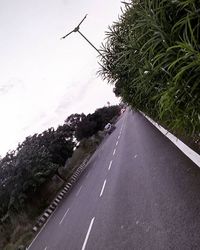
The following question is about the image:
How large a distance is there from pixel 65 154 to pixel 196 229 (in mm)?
30749

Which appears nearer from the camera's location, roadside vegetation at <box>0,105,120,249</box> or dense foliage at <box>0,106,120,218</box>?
roadside vegetation at <box>0,105,120,249</box>

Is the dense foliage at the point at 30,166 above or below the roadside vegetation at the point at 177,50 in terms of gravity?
above

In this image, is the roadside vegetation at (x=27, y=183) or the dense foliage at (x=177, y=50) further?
the roadside vegetation at (x=27, y=183)

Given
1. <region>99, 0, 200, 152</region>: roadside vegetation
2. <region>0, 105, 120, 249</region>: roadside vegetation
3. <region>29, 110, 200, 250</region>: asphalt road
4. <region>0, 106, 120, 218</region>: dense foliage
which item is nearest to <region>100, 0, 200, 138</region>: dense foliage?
<region>99, 0, 200, 152</region>: roadside vegetation

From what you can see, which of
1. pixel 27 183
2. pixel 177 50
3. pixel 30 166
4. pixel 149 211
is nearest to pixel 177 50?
pixel 177 50

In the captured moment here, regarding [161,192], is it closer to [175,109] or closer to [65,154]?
[175,109]

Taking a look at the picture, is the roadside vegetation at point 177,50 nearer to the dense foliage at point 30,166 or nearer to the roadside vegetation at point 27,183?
the roadside vegetation at point 27,183

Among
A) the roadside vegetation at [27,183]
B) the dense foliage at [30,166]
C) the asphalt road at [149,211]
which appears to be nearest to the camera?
the asphalt road at [149,211]

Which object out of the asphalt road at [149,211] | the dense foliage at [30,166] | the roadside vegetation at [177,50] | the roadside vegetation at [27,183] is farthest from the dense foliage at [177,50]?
the dense foliage at [30,166]

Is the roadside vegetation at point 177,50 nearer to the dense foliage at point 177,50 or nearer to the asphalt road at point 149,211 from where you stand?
the dense foliage at point 177,50

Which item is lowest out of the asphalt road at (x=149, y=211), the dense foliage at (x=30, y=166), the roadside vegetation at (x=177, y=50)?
the asphalt road at (x=149, y=211)

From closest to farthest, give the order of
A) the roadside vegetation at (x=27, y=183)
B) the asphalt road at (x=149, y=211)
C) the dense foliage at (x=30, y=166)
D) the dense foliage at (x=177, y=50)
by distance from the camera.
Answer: the dense foliage at (x=177, y=50) → the asphalt road at (x=149, y=211) → the roadside vegetation at (x=27, y=183) → the dense foliage at (x=30, y=166)

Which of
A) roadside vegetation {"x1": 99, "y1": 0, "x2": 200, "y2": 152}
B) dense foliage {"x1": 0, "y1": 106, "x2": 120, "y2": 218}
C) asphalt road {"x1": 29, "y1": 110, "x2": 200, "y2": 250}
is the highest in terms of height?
dense foliage {"x1": 0, "y1": 106, "x2": 120, "y2": 218}

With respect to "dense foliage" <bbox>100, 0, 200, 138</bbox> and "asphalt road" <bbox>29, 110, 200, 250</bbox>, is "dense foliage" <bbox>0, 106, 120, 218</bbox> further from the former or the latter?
"dense foliage" <bbox>100, 0, 200, 138</bbox>
